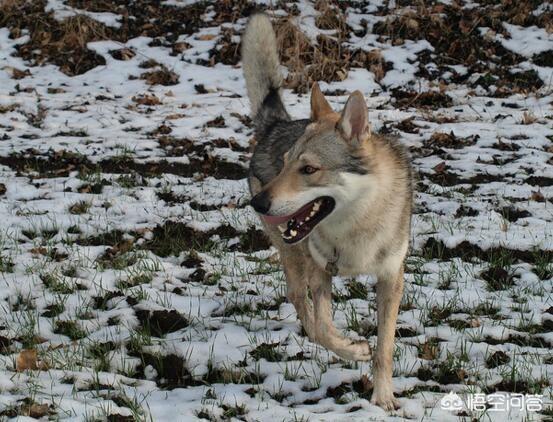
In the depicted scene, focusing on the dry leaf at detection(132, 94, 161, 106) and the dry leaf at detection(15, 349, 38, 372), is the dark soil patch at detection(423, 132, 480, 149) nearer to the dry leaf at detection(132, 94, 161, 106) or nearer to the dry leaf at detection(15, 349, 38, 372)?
the dry leaf at detection(132, 94, 161, 106)

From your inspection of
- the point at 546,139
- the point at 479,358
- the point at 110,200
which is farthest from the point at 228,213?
the point at 546,139

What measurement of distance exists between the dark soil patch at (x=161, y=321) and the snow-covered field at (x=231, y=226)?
0.01m

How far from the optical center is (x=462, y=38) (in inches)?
452

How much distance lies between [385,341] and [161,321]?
1.43m

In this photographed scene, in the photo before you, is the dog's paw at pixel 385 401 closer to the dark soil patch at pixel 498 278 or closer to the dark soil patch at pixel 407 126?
the dark soil patch at pixel 498 278

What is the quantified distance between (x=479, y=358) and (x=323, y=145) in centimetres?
142

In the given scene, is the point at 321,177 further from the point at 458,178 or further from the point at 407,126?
the point at 407,126

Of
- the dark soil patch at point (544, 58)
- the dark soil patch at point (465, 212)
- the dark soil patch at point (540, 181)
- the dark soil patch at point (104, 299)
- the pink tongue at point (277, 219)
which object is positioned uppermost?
the pink tongue at point (277, 219)

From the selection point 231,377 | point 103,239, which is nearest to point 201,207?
point 103,239

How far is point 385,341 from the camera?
146 inches

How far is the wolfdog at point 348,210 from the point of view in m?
3.60

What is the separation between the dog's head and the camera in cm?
357

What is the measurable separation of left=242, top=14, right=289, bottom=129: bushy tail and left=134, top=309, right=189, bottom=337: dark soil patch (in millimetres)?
1560

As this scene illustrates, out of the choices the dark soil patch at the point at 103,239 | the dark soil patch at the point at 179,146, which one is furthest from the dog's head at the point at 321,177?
the dark soil patch at the point at 179,146
